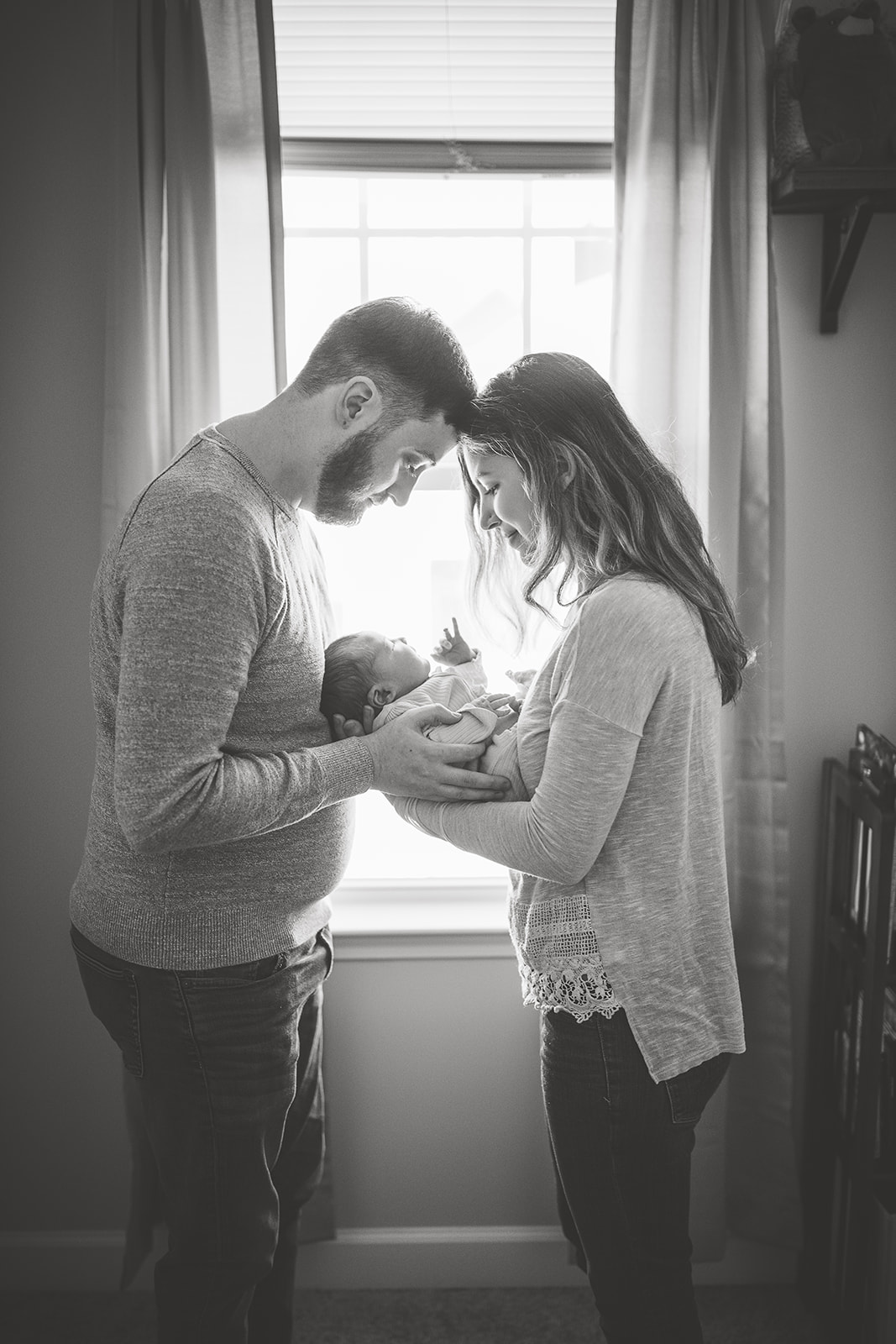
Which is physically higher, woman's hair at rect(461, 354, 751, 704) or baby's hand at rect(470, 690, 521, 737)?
woman's hair at rect(461, 354, 751, 704)

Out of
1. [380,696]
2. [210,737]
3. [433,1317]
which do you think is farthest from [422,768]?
[433,1317]

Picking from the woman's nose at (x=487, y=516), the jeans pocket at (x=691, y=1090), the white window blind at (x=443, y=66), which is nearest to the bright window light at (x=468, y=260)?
the white window blind at (x=443, y=66)

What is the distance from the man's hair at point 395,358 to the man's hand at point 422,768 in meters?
0.46

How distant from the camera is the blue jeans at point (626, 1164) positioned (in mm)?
1358

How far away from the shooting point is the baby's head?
5.19ft

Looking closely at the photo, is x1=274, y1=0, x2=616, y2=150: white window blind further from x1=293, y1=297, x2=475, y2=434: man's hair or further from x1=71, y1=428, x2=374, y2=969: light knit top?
x1=71, y1=428, x2=374, y2=969: light knit top

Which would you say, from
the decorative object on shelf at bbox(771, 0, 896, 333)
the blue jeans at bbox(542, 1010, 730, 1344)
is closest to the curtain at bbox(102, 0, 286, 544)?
the decorative object on shelf at bbox(771, 0, 896, 333)

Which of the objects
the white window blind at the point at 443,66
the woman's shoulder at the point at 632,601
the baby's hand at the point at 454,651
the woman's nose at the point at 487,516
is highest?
the white window blind at the point at 443,66

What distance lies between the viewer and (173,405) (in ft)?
6.39

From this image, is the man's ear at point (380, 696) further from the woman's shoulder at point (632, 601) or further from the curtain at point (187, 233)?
the curtain at point (187, 233)

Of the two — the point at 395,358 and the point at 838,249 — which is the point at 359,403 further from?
the point at 838,249

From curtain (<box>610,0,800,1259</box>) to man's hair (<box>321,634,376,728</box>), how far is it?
692mm

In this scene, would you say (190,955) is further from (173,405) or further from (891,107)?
(891,107)

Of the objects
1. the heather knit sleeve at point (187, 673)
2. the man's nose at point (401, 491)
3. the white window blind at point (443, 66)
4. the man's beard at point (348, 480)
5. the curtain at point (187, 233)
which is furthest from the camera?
the white window blind at point (443, 66)
